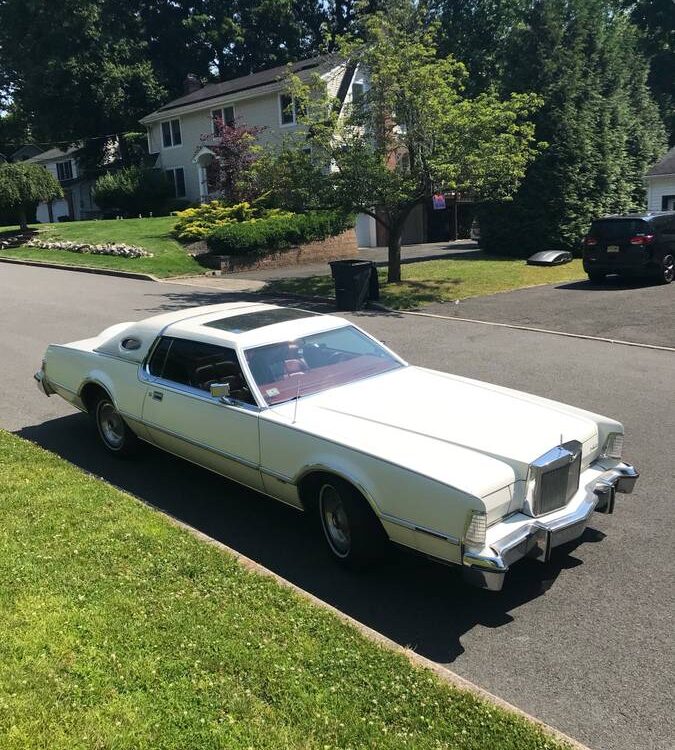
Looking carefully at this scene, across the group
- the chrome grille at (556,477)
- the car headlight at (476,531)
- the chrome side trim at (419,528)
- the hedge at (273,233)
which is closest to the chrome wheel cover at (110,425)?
the chrome side trim at (419,528)

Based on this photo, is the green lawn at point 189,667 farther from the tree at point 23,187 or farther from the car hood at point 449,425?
the tree at point 23,187

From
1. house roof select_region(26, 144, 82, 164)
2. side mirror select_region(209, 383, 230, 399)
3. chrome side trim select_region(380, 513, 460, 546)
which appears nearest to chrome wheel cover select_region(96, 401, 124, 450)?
side mirror select_region(209, 383, 230, 399)

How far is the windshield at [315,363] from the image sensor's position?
552cm

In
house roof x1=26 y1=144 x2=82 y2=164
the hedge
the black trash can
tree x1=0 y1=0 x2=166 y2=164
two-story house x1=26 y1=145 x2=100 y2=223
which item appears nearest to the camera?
the black trash can

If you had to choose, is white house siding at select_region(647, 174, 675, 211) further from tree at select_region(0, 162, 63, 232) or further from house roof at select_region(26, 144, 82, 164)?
house roof at select_region(26, 144, 82, 164)

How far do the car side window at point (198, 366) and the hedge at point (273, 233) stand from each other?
18499 mm

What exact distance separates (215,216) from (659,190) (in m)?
18.2

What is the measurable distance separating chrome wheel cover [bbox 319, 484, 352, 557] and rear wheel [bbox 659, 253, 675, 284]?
15186 mm

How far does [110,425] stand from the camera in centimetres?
700

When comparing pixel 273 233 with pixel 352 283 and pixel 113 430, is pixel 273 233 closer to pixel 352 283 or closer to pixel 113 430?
pixel 352 283

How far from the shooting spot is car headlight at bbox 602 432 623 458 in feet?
16.7

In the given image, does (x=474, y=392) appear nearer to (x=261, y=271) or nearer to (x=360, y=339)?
(x=360, y=339)

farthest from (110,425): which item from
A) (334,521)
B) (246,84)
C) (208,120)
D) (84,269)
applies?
(208,120)

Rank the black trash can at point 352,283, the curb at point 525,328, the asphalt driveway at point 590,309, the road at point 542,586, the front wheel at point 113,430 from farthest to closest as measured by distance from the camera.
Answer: the black trash can at point 352,283 → the asphalt driveway at point 590,309 → the curb at point 525,328 → the front wheel at point 113,430 → the road at point 542,586
